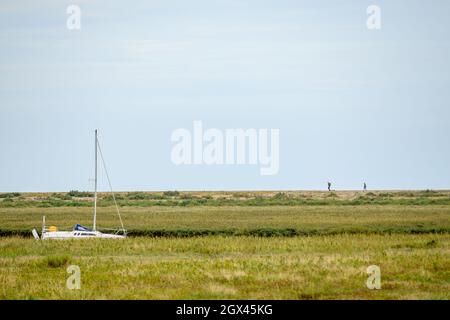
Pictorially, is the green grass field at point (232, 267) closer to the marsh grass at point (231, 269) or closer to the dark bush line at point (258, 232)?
the marsh grass at point (231, 269)

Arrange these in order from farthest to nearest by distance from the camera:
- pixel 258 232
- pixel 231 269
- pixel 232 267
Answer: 1. pixel 258 232
2. pixel 232 267
3. pixel 231 269

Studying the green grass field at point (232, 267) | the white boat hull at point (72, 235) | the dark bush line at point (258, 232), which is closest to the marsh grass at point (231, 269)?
the green grass field at point (232, 267)

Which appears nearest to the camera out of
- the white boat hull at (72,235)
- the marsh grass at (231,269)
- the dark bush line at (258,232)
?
the marsh grass at (231,269)

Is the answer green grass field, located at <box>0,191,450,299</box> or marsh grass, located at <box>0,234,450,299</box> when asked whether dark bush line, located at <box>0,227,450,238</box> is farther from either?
marsh grass, located at <box>0,234,450,299</box>

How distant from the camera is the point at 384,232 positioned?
52406mm

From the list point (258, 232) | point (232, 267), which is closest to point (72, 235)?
point (258, 232)

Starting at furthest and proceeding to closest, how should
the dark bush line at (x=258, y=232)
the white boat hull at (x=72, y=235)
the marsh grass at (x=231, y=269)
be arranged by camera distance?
1. the dark bush line at (x=258, y=232)
2. the white boat hull at (x=72, y=235)
3. the marsh grass at (x=231, y=269)

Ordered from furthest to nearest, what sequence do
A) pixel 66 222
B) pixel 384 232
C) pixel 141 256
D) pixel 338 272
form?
pixel 66 222, pixel 384 232, pixel 141 256, pixel 338 272

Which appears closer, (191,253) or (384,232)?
(191,253)

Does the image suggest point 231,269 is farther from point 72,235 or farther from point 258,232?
point 258,232
